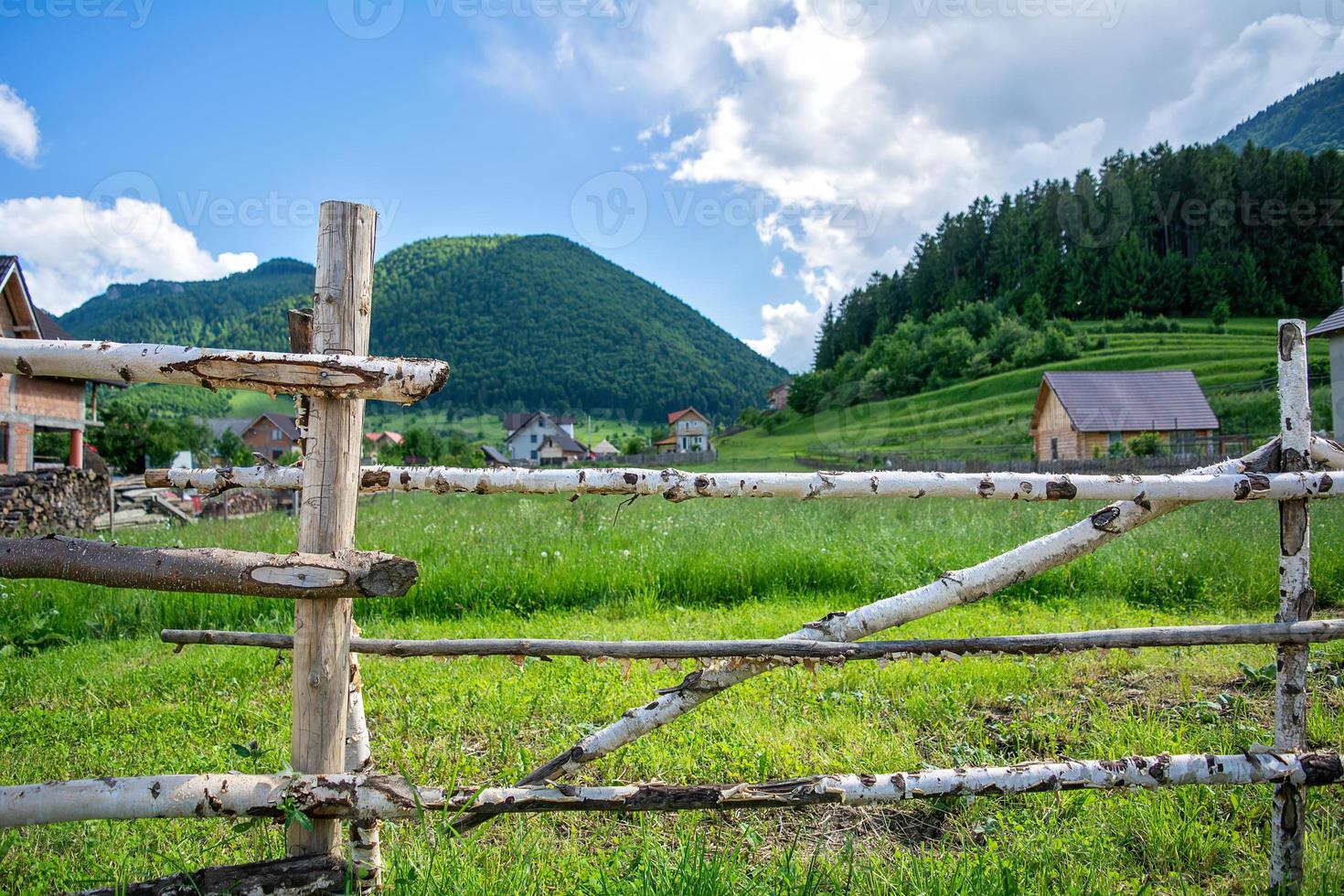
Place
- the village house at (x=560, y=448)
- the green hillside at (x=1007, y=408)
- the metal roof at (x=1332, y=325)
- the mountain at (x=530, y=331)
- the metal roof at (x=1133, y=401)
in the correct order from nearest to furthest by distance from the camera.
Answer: the metal roof at (x=1332, y=325) < the metal roof at (x=1133, y=401) < the green hillside at (x=1007, y=408) < the village house at (x=560, y=448) < the mountain at (x=530, y=331)

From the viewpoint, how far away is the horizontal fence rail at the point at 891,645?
7.51 ft

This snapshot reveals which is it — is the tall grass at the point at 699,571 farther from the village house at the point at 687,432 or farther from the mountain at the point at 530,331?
the mountain at the point at 530,331

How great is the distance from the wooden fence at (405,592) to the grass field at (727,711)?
25 centimetres

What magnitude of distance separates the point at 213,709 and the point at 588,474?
3287 mm

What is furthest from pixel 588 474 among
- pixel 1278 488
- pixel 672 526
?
pixel 672 526

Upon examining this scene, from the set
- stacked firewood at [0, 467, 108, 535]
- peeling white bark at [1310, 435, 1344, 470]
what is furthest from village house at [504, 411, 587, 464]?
peeling white bark at [1310, 435, 1344, 470]

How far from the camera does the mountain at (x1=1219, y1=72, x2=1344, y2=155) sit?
11175 centimetres

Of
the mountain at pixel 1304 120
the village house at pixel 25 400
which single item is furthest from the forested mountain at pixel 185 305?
the mountain at pixel 1304 120

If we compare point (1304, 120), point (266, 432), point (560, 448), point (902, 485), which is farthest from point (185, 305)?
point (1304, 120)

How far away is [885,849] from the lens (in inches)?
104

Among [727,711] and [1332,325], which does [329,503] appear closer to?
[727,711]

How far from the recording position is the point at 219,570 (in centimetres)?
181

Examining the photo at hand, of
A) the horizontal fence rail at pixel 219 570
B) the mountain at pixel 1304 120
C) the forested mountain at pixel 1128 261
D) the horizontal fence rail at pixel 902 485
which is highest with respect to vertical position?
the mountain at pixel 1304 120

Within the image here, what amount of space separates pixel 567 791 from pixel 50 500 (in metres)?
18.4
